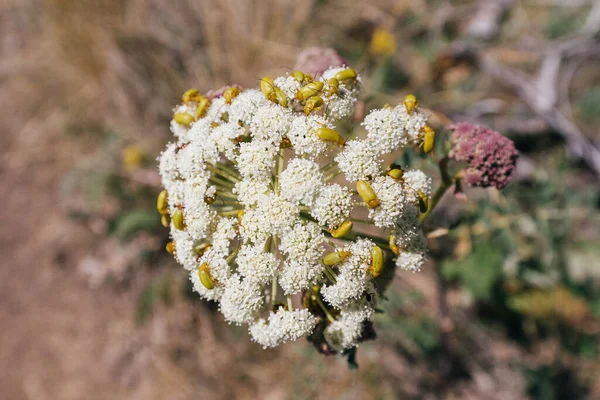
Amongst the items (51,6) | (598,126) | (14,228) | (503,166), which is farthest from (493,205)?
(51,6)

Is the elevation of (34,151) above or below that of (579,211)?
below

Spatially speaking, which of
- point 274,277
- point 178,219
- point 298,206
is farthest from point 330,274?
point 178,219

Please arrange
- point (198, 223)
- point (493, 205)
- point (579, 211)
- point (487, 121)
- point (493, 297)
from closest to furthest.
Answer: point (198, 223)
point (493, 205)
point (579, 211)
point (493, 297)
point (487, 121)

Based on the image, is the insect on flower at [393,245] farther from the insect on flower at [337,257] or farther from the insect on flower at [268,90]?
the insect on flower at [268,90]

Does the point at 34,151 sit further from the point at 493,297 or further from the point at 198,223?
the point at 493,297

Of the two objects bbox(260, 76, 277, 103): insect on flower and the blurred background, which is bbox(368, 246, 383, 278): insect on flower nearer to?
bbox(260, 76, 277, 103): insect on flower

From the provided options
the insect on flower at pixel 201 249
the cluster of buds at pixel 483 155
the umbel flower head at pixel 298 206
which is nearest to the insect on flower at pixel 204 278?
the umbel flower head at pixel 298 206

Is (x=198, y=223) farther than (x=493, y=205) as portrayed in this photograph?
No
